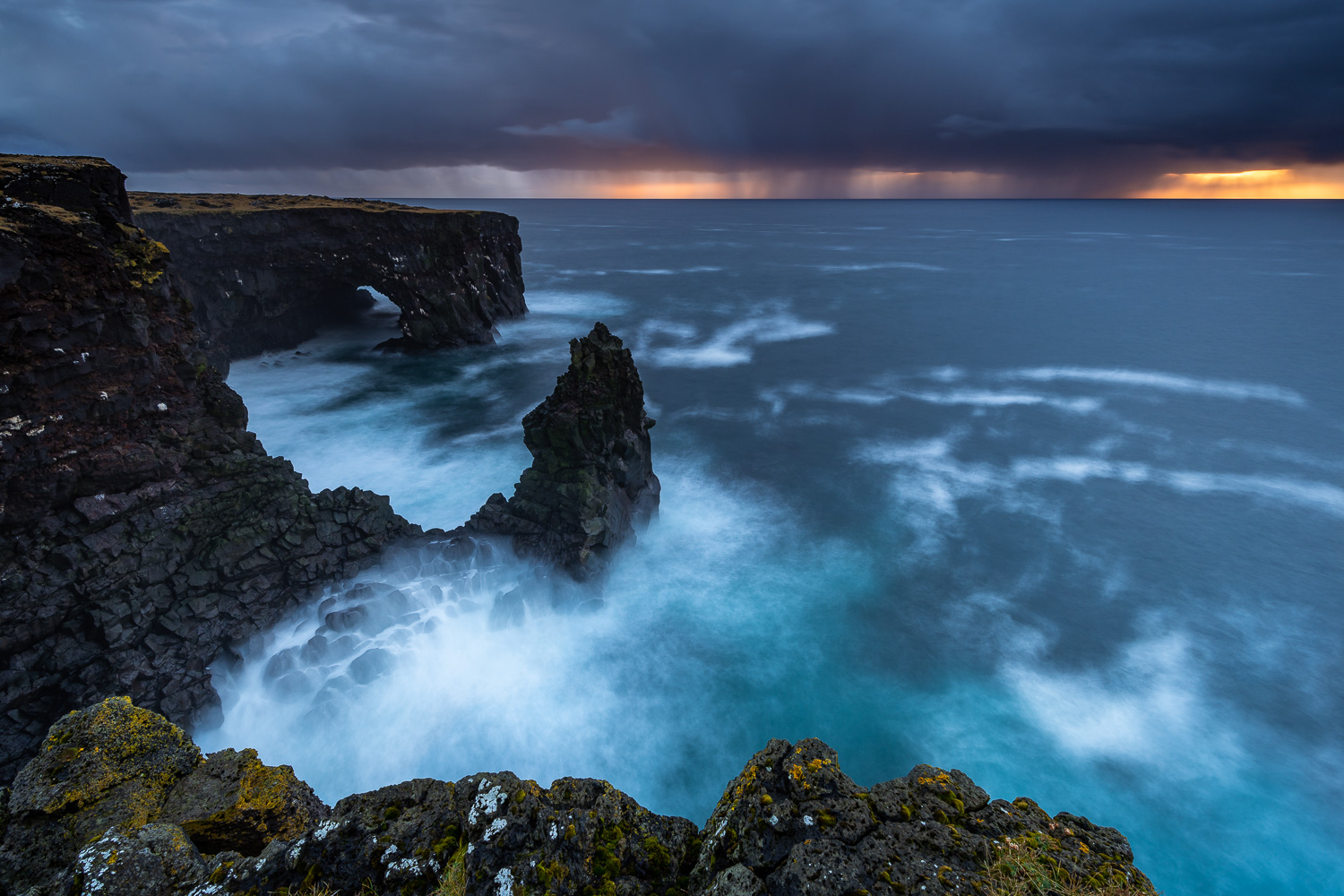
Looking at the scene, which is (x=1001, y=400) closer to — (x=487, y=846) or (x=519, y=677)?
(x=519, y=677)

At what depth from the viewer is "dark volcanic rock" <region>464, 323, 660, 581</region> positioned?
64.5ft

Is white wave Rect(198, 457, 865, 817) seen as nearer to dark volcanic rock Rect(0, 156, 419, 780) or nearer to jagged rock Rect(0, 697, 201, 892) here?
dark volcanic rock Rect(0, 156, 419, 780)

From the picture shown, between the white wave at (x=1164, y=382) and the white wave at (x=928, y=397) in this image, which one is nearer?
the white wave at (x=928, y=397)

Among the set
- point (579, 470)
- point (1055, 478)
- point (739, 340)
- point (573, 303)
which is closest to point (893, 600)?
point (579, 470)

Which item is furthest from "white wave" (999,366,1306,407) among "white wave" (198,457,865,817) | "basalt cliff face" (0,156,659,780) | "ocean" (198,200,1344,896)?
"basalt cliff face" (0,156,659,780)

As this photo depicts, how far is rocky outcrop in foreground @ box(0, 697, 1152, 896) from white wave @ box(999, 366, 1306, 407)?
4628cm

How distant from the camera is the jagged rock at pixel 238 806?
6590 mm

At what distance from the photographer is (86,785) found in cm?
656

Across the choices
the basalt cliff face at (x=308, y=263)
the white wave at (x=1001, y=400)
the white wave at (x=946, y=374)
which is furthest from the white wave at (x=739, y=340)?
the basalt cliff face at (x=308, y=263)

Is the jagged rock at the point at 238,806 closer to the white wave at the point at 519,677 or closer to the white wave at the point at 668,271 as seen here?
the white wave at the point at 519,677

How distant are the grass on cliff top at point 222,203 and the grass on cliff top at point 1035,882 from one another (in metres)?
48.7

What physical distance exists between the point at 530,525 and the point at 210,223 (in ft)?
113

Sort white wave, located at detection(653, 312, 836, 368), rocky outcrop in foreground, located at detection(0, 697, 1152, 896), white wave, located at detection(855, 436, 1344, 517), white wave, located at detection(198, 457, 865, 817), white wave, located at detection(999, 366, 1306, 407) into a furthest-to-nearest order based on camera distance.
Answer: white wave, located at detection(653, 312, 836, 368) → white wave, located at detection(999, 366, 1306, 407) → white wave, located at detection(855, 436, 1344, 517) → white wave, located at detection(198, 457, 865, 817) → rocky outcrop in foreground, located at detection(0, 697, 1152, 896)

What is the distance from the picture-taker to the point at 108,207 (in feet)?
46.9
